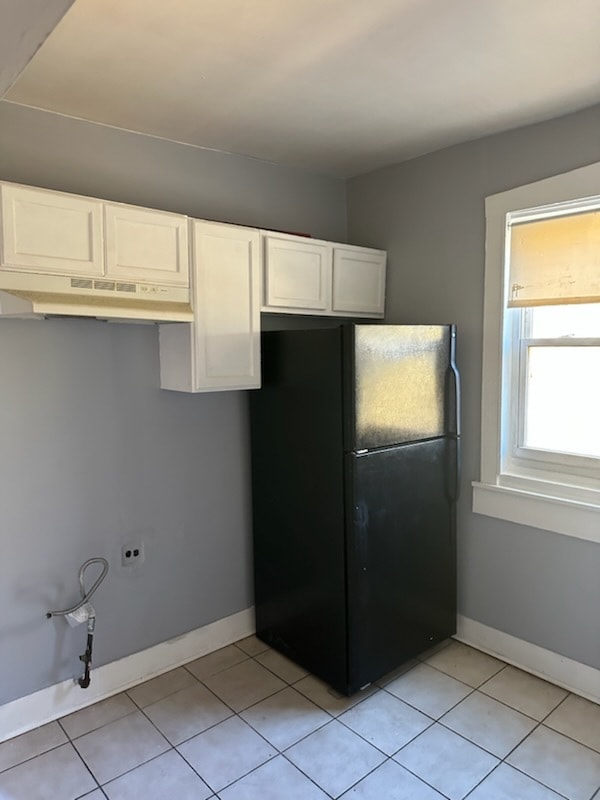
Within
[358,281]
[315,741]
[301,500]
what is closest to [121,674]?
[315,741]

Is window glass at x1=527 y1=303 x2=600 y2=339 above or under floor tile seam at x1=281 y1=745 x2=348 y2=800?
above

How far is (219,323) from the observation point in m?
2.32

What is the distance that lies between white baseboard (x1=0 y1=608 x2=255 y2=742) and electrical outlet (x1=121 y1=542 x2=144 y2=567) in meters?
0.42

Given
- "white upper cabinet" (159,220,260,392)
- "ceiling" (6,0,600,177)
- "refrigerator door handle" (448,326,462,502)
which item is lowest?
"refrigerator door handle" (448,326,462,502)

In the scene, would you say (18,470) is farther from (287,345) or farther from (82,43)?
(82,43)

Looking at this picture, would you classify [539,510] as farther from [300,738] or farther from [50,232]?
[50,232]

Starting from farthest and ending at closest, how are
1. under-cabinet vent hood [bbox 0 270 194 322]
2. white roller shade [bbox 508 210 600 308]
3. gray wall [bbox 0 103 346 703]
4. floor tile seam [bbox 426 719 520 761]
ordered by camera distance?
white roller shade [bbox 508 210 600 308] < gray wall [bbox 0 103 346 703] < floor tile seam [bbox 426 719 520 761] < under-cabinet vent hood [bbox 0 270 194 322]

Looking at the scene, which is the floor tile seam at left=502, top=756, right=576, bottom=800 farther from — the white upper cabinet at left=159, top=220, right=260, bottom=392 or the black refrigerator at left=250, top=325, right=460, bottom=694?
the white upper cabinet at left=159, top=220, right=260, bottom=392

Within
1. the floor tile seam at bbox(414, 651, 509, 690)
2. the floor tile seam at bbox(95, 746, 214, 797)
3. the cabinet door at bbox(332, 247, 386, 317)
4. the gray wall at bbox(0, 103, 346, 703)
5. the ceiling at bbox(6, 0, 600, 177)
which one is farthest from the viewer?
the cabinet door at bbox(332, 247, 386, 317)

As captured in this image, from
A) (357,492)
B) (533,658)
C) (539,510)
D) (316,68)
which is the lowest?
(533,658)

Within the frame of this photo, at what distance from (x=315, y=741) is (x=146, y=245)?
6.48 ft

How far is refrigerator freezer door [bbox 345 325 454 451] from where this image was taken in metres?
2.22

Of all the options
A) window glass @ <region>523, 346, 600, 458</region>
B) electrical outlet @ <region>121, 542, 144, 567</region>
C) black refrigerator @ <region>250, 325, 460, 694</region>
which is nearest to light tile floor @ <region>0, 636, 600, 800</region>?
black refrigerator @ <region>250, 325, 460, 694</region>

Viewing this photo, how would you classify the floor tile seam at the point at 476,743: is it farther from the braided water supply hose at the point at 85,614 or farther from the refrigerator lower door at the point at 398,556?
the braided water supply hose at the point at 85,614
